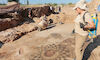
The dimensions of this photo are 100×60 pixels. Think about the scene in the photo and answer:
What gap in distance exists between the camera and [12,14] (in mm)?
9359

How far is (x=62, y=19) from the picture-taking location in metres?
13.5

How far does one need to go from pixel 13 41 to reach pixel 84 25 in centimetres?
514

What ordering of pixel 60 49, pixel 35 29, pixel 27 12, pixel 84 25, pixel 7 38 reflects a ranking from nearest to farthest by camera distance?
pixel 84 25
pixel 60 49
pixel 7 38
pixel 35 29
pixel 27 12

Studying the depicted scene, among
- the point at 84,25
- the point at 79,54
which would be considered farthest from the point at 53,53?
the point at 84,25

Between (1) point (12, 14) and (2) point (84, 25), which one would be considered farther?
(1) point (12, 14)

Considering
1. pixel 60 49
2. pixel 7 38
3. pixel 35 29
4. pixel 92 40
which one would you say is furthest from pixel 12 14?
pixel 92 40

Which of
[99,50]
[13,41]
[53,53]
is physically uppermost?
[99,50]

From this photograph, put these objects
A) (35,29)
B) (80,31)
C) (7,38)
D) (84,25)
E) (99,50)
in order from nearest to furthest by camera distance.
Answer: (84,25)
(80,31)
(99,50)
(7,38)
(35,29)

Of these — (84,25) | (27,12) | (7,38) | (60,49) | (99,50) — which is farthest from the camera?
(27,12)

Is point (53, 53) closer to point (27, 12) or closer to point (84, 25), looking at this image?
point (84, 25)

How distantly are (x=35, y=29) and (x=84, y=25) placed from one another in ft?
22.8

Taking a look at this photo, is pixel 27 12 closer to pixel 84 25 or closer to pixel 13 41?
pixel 13 41

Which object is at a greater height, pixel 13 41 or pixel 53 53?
pixel 53 53

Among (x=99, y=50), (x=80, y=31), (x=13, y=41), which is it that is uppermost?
(x=80, y=31)
